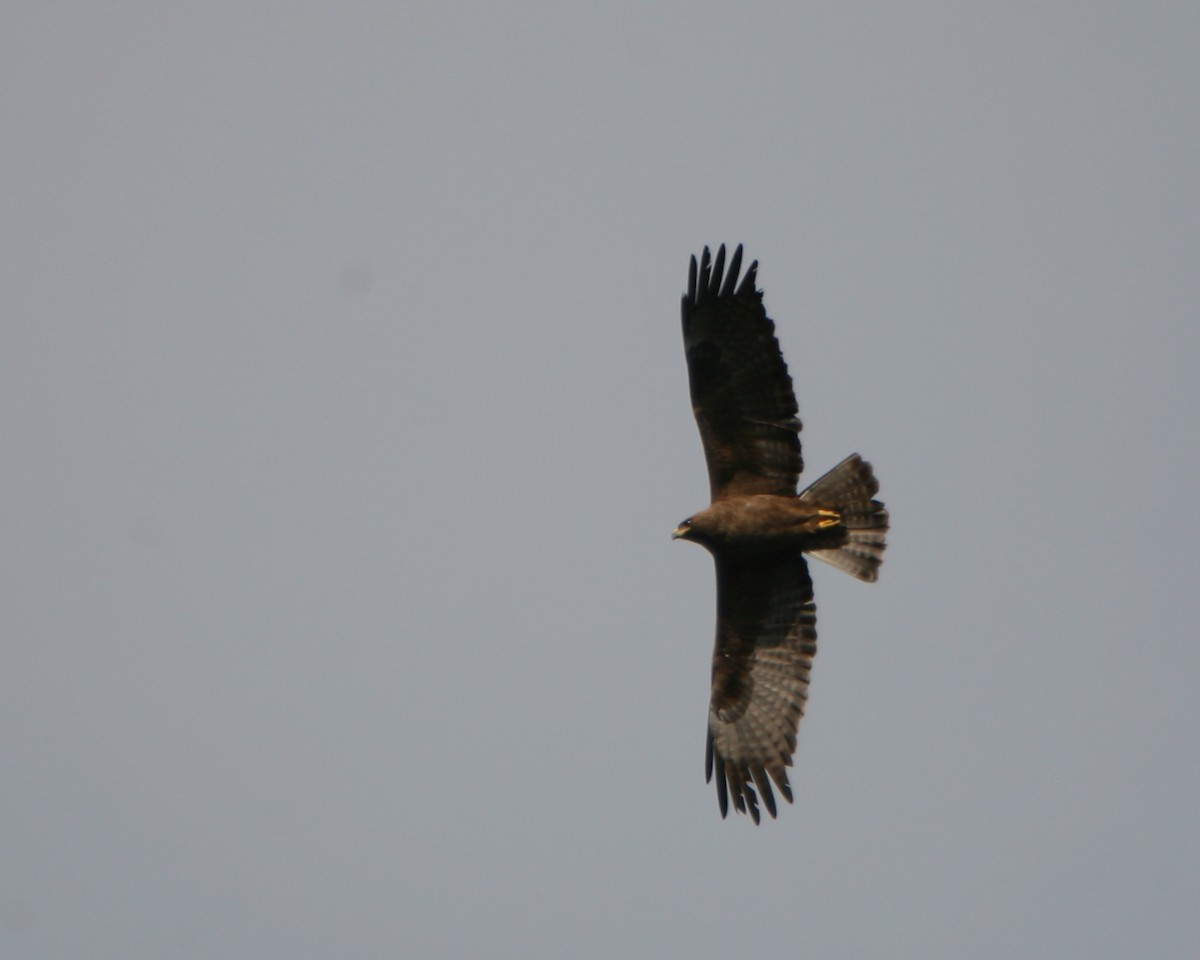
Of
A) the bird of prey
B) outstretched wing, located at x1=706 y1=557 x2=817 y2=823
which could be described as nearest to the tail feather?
the bird of prey

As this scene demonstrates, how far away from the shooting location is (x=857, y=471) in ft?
40.3

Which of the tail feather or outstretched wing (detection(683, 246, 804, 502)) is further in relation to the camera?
the tail feather

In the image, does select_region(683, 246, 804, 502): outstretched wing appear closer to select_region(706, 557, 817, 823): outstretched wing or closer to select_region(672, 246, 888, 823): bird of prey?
select_region(672, 246, 888, 823): bird of prey

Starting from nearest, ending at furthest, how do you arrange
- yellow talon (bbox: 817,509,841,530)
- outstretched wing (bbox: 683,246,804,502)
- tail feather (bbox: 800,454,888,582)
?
outstretched wing (bbox: 683,246,804,502) → yellow talon (bbox: 817,509,841,530) → tail feather (bbox: 800,454,888,582)

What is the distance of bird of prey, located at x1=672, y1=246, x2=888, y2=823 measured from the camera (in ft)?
38.8

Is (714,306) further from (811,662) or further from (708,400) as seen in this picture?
(811,662)

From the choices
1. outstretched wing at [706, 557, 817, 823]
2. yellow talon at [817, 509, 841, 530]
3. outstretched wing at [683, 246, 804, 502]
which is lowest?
outstretched wing at [706, 557, 817, 823]

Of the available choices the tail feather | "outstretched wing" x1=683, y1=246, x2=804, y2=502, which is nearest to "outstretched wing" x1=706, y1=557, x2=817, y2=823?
the tail feather

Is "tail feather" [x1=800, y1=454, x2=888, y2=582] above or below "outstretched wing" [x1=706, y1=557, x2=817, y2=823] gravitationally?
above

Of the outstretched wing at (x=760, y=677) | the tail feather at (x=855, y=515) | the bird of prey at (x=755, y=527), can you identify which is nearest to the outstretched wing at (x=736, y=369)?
the bird of prey at (x=755, y=527)

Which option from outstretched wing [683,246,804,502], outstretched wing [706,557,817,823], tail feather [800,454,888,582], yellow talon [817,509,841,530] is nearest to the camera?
outstretched wing [683,246,804,502]

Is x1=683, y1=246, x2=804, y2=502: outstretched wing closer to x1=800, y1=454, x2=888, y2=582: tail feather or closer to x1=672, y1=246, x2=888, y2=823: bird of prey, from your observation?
x1=672, y1=246, x2=888, y2=823: bird of prey

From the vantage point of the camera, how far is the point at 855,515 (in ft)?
40.5

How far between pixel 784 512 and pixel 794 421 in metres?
0.65
